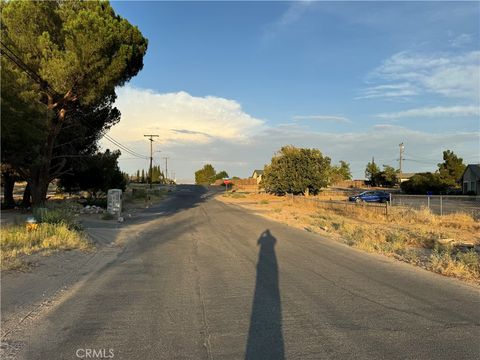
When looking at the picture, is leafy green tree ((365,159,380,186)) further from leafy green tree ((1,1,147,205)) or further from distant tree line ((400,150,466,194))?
leafy green tree ((1,1,147,205))

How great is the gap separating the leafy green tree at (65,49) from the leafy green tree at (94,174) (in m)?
4.82

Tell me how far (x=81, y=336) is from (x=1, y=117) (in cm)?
1255

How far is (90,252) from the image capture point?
12867mm

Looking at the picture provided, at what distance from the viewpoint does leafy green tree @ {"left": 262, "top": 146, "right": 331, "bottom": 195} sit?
5412 centimetres

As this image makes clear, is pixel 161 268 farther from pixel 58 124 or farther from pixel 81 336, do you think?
pixel 58 124

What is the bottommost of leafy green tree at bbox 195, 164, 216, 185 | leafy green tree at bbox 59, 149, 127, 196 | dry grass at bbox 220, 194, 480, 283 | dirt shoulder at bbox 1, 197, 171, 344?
dirt shoulder at bbox 1, 197, 171, 344

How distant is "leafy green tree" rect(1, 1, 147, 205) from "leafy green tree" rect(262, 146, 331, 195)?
3039 cm

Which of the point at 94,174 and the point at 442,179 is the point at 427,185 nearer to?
the point at 442,179

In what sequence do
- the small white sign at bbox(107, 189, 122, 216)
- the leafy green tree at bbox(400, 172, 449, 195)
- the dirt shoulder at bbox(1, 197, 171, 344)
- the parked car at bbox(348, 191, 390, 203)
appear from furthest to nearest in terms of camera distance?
the leafy green tree at bbox(400, 172, 449, 195) → the parked car at bbox(348, 191, 390, 203) → the small white sign at bbox(107, 189, 122, 216) → the dirt shoulder at bbox(1, 197, 171, 344)

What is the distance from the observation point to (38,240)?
1279cm

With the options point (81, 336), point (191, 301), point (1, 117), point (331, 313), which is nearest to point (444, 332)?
point (331, 313)
